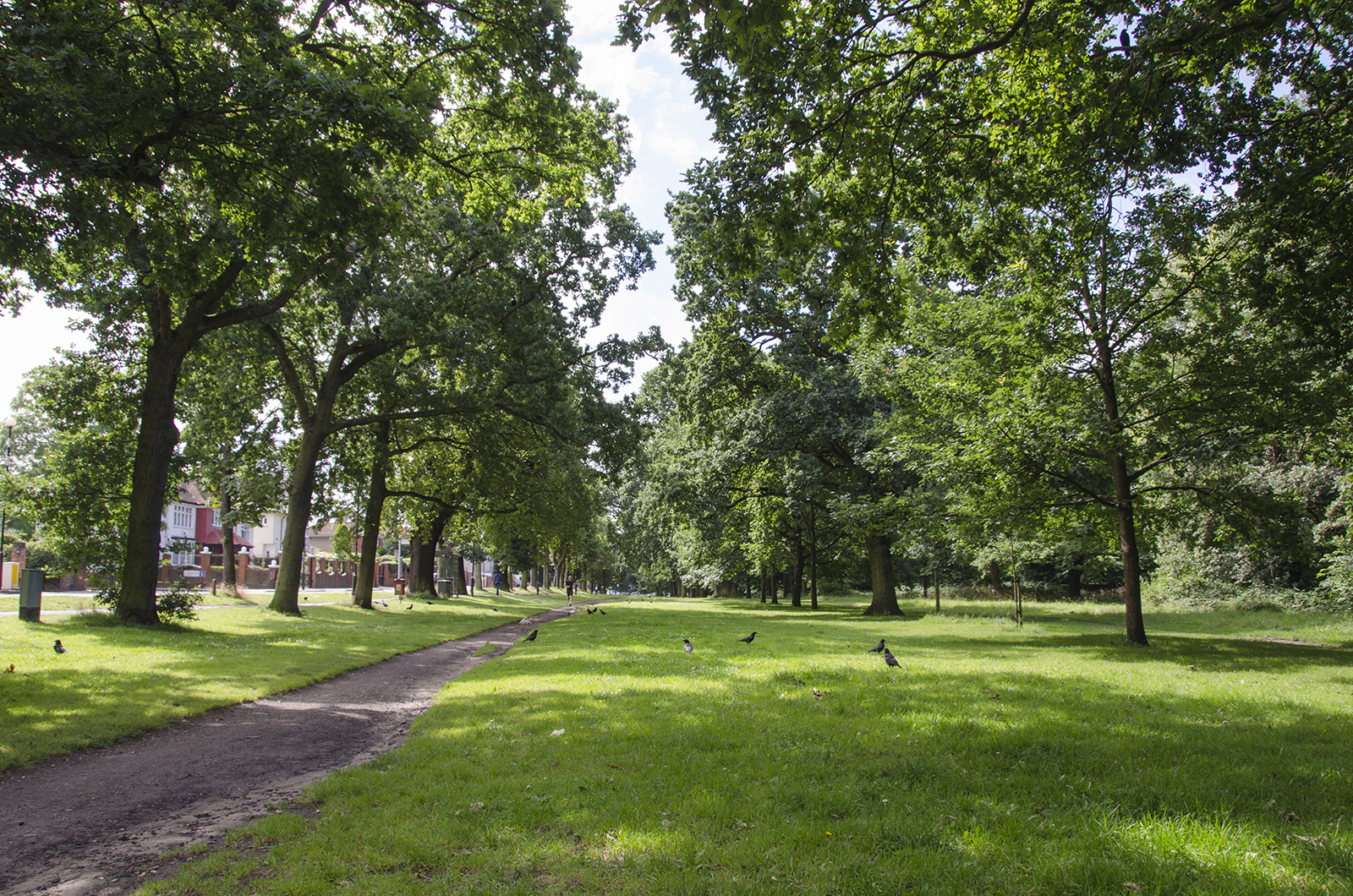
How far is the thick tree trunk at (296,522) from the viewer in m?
23.5

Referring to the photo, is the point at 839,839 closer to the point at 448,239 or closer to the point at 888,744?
the point at 888,744

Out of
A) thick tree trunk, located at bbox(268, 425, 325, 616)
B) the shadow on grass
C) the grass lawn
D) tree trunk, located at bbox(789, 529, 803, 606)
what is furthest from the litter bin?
tree trunk, located at bbox(789, 529, 803, 606)

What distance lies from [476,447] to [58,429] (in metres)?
12.6

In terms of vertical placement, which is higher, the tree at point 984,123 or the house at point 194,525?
the tree at point 984,123

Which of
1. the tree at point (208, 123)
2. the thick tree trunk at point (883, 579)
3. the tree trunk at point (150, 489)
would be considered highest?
the tree at point (208, 123)

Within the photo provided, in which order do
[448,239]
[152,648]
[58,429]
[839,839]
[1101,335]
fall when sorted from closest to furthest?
[839,839] < [152,648] < [1101,335] < [58,429] < [448,239]

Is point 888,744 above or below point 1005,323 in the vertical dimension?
below

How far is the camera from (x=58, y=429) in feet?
67.4

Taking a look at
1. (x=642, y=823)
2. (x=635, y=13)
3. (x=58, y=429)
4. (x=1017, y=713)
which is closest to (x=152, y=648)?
(x=58, y=429)

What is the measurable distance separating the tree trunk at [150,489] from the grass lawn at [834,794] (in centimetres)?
1050

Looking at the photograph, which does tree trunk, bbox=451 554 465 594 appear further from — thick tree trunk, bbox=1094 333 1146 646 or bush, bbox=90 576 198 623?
thick tree trunk, bbox=1094 333 1146 646

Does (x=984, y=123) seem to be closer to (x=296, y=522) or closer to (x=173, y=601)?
(x=173, y=601)

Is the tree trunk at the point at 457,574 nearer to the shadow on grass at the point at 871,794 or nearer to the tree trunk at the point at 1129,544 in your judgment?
the tree trunk at the point at 1129,544

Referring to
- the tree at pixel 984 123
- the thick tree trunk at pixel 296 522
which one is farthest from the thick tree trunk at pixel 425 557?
the tree at pixel 984 123
